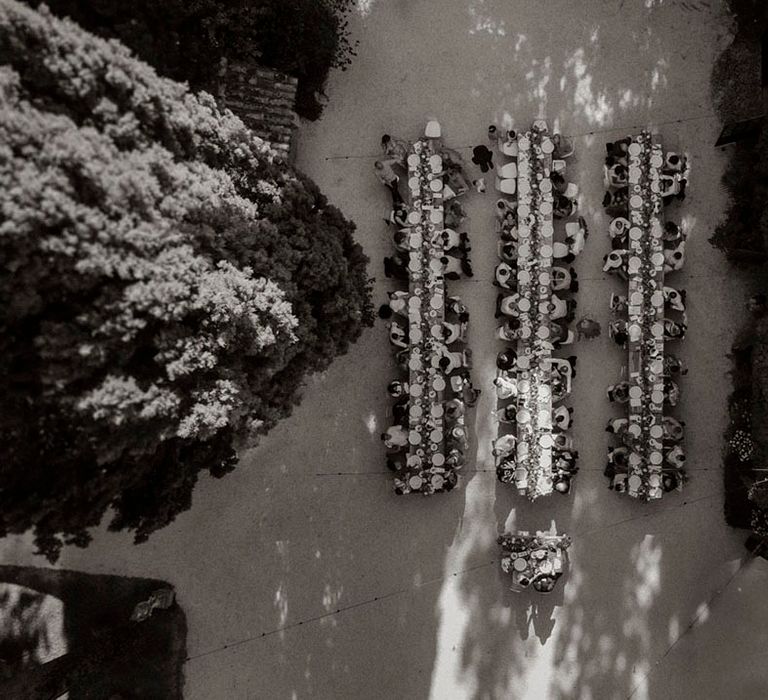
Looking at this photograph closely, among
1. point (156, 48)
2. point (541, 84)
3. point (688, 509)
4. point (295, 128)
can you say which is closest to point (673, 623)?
point (688, 509)

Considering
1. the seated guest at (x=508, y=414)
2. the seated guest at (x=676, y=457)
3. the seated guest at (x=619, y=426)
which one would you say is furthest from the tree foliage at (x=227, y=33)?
the seated guest at (x=676, y=457)

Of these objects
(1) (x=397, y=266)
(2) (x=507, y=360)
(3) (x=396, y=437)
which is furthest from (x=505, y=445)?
(1) (x=397, y=266)

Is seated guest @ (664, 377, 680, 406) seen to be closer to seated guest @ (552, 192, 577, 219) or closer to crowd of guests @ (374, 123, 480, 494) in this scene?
crowd of guests @ (374, 123, 480, 494)

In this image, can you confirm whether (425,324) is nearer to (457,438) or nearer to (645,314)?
(457,438)

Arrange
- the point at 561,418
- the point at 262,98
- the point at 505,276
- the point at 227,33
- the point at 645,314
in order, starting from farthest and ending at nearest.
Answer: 1. the point at 561,418
2. the point at 505,276
3. the point at 645,314
4. the point at 262,98
5. the point at 227,33

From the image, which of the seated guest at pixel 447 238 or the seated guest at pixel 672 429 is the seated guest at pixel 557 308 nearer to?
the seated guest at pixel 447 238

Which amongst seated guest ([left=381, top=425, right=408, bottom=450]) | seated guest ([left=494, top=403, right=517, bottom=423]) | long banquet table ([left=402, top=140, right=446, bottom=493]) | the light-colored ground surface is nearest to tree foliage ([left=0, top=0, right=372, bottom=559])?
long banquet table ([left=402, top=140, right=446, bottom=493])
